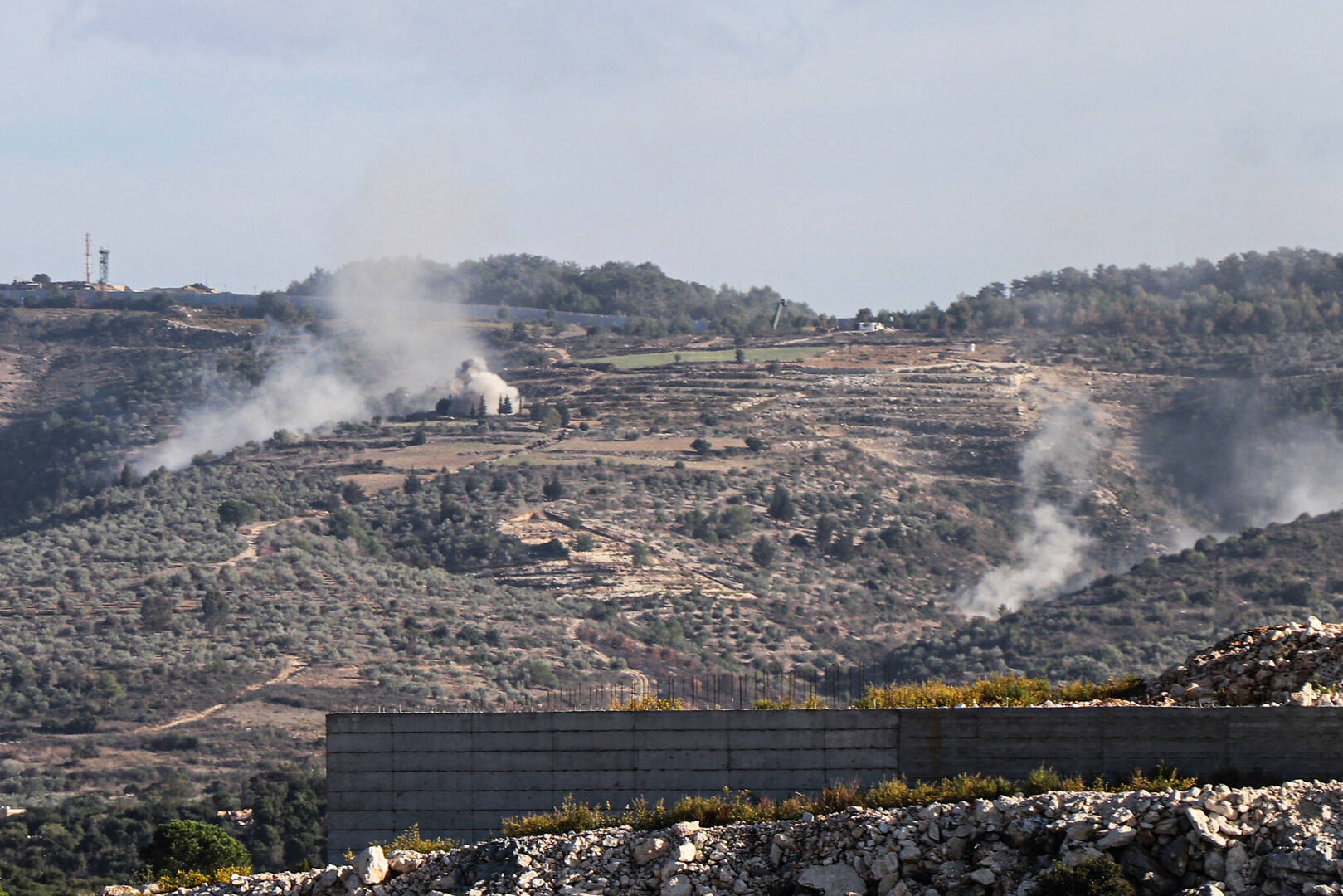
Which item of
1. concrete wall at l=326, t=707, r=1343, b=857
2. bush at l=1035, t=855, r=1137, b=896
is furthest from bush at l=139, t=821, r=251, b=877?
bush at l=1035, t=855, r=1137, b=896

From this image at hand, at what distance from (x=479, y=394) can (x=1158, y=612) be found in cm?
4930

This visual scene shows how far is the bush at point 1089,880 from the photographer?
66.1 ft

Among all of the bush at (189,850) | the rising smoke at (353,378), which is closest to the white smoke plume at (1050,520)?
the rising smoke at (353,378)

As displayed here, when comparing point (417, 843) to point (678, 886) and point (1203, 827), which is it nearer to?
point (678, 886)

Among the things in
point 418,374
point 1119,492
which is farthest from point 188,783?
point 418,374

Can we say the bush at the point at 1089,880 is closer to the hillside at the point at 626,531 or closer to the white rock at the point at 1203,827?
the white rock at the point at 1203,827

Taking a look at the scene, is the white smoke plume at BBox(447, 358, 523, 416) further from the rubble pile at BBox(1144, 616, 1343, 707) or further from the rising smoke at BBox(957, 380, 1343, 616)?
the rubble pile at BBox(1144, 616, 1343, 707)

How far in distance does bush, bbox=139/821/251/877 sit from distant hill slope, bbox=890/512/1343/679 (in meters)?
50.4

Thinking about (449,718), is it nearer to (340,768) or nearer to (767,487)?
(340,768)

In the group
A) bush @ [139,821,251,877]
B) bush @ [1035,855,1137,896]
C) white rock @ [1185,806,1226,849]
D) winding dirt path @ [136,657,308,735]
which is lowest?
winding dirt path @ [136,657,308,735]

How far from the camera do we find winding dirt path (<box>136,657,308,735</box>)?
239 feet

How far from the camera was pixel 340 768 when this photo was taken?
26125 millimetres

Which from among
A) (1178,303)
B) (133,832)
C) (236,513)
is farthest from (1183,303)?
(133,832)

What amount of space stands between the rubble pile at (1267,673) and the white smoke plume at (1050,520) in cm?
7666
